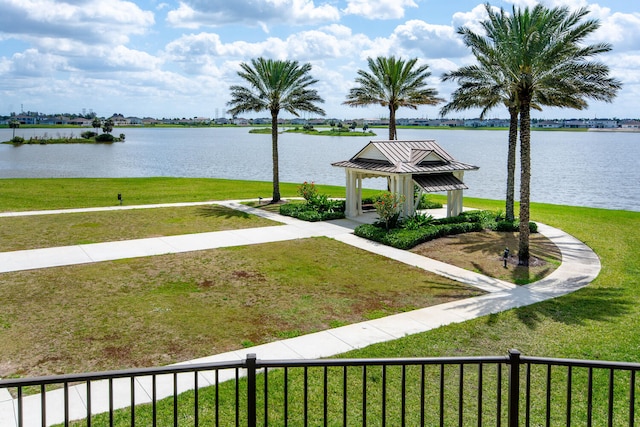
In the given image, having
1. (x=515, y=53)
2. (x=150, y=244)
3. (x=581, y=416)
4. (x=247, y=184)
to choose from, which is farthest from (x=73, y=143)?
(x=581, y=416)

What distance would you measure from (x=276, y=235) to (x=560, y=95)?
10932 mm

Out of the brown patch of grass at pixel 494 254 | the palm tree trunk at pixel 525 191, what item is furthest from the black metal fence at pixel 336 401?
the palm tree trunk at pixel 525 191

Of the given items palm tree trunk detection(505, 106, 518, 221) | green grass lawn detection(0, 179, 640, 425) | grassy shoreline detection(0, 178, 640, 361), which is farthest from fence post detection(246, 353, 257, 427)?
palm tree trunk detection(505, 106, 518, 221)

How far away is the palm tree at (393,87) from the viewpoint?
86.7 feet

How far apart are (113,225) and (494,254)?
14.0 meters

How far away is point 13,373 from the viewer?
791cm

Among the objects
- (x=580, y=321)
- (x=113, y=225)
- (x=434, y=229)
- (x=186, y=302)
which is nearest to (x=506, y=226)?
(x=434, y=229)

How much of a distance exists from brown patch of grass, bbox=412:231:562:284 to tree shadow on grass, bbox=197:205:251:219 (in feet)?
29.9

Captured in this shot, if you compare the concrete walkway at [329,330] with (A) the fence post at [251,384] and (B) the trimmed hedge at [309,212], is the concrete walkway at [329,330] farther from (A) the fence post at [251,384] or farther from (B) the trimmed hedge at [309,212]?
(A) the fence post at [251,384]

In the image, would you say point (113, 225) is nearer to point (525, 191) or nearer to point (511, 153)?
point (525, 191)

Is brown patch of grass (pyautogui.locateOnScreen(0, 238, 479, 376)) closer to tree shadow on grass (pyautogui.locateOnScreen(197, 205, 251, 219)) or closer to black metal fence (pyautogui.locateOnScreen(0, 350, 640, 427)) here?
black metal fence (pyautogui.locateOnScreen(0, 350, 640, 427))

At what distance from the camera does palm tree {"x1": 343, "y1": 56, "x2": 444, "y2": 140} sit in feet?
86.7

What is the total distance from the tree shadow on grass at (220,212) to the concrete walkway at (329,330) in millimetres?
1160

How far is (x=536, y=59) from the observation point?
14.2 metres
